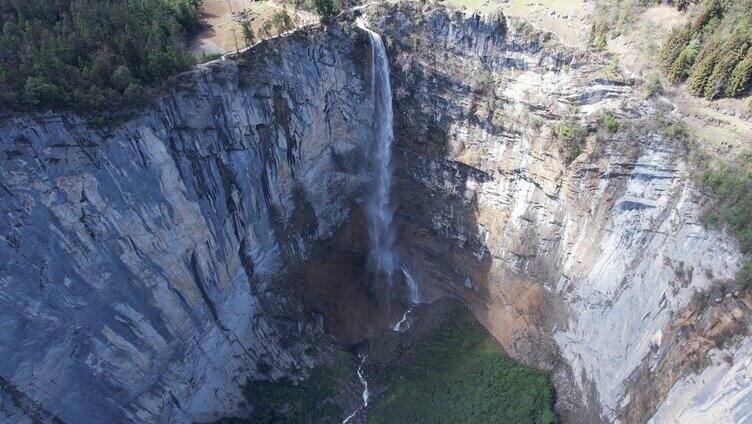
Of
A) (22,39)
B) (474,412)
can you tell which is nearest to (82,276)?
(22,39)

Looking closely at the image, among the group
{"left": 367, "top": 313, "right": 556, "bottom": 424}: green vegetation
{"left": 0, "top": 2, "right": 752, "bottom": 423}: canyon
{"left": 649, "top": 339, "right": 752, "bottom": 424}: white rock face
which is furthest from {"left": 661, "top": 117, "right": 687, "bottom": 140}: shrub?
{"left": 367, "top": 313, "right": 556, "bottom": 424}: green vegetation

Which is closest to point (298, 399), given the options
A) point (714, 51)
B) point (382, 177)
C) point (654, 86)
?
point (382, 177)

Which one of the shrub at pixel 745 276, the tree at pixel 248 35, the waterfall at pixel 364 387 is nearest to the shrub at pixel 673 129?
the shrub at pixel 745 276

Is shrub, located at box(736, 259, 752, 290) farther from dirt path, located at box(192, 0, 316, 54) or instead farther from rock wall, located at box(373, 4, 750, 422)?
dirt path, located at box(192, 0, 316, 54)

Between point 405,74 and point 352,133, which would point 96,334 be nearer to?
point 352,133

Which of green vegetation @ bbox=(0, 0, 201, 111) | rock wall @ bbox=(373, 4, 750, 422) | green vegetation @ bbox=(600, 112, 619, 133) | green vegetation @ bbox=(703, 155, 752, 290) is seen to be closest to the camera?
green vegetation @ bbox=(0, 0, 201, 111)

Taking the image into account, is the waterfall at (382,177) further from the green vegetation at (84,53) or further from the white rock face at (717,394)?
the white rock face at (717,394)

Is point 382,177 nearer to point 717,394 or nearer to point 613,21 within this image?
point 613,21
